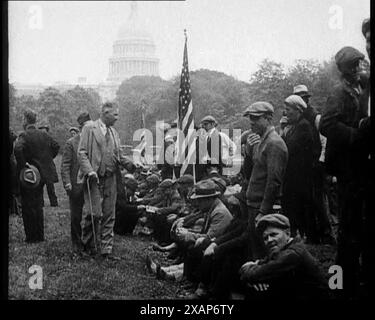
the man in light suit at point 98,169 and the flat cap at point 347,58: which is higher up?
the flat cap at point 347,58

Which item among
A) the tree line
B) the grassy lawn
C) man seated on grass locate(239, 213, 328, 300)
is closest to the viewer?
man seated on grass locate(239, 213, 328, 300)

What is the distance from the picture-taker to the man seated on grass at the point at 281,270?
5.85 m

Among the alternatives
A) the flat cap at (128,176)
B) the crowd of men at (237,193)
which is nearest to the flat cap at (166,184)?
the crowd of men at (237,193)

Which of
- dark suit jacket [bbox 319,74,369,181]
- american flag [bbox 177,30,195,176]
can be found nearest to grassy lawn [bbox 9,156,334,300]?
dark suit jacket [bbox 319,74,369,181]

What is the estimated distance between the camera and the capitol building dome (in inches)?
270

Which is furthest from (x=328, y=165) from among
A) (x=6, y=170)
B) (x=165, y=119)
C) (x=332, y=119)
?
(x=6, y=170)

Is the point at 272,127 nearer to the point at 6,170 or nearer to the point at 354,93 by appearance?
the point at 354,93

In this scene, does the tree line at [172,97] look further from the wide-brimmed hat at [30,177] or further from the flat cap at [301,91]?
the wide-brimmed hat at [30,177]

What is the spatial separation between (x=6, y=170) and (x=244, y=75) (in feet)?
7.77

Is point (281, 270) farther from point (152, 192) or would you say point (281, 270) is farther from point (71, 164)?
point (71, 164)

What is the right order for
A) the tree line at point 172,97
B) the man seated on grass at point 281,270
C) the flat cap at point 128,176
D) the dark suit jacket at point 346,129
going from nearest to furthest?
the man seated on grass at point 281,270, the dark suit jacket at point 346,129, the tree line at point 172,97, the flat cap at point 128,176

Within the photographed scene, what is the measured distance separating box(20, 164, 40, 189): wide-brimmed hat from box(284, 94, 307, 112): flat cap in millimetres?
2451

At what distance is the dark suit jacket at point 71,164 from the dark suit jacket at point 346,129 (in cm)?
228

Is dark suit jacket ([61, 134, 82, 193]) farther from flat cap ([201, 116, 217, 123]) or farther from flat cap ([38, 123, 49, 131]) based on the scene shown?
flat cap ([201, 116, 217, 123])
